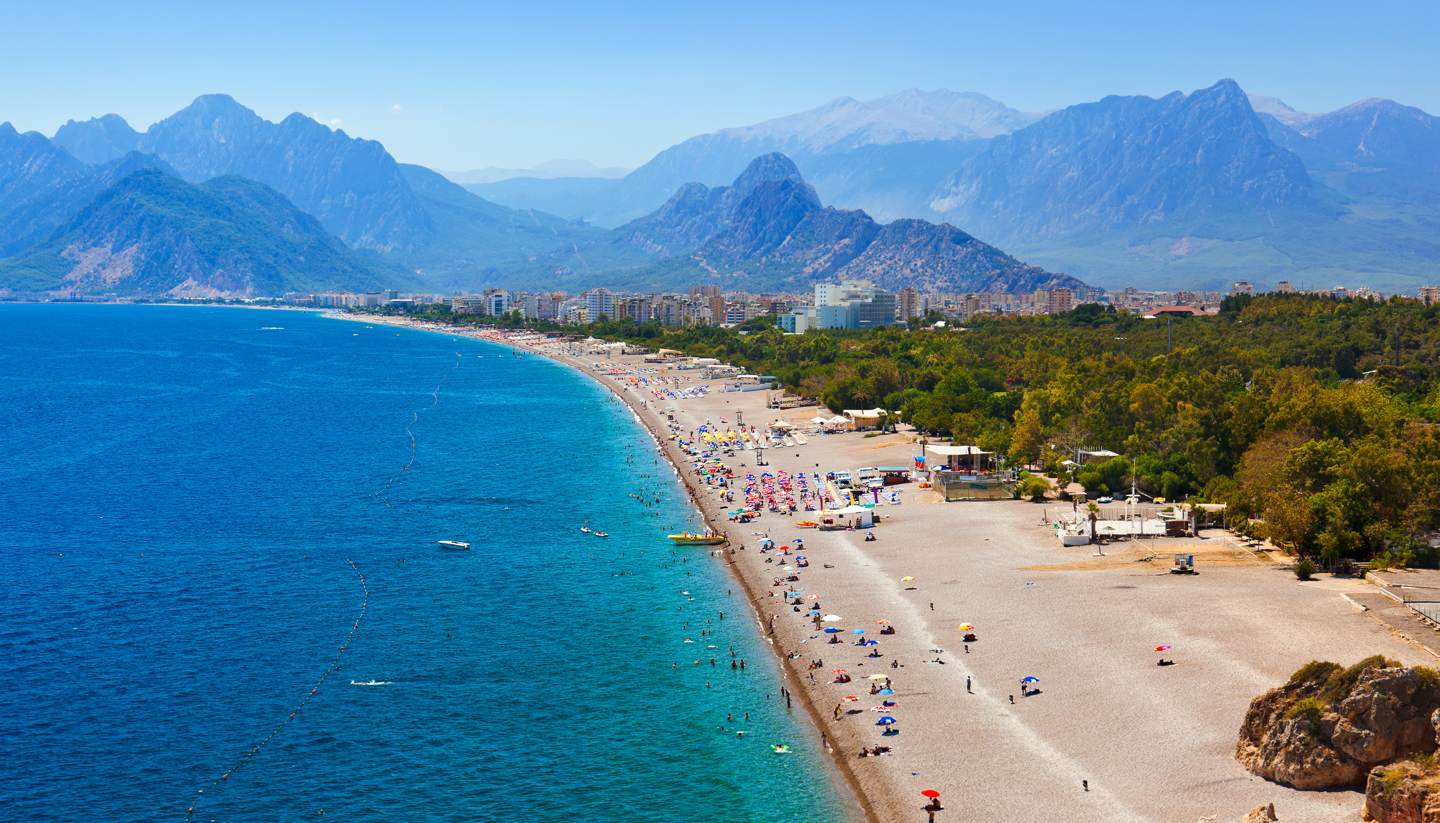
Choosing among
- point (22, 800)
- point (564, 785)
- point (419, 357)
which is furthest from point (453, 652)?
point (419, 357)

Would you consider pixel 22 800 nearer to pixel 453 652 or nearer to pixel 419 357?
pixel 453 652

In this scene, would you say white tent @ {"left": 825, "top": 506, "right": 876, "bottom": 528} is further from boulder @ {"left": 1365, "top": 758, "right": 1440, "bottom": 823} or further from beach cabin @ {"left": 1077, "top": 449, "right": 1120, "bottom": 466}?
boulder @ {"left": 1365, "top": 758, "right": 1440, "bottom": 823}

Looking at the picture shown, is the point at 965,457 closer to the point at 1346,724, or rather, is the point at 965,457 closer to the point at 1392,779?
the point at 1346,724

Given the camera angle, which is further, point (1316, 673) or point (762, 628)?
point (762, 628)

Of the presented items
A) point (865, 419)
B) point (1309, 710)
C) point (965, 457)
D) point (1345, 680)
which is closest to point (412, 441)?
point (865, 419)

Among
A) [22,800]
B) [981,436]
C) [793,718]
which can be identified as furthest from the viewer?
[981,436]

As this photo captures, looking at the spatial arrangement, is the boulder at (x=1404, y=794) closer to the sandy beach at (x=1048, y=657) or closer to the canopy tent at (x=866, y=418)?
the sandy beach at (x=1048, y=657)
